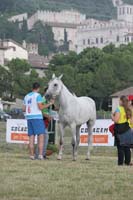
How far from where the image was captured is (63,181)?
439 inches

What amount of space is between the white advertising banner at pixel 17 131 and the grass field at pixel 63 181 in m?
10.8

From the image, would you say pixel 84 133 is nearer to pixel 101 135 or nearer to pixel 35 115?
pixel 101 135

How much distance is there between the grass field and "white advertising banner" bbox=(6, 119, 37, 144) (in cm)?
1082

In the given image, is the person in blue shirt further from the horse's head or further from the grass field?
the grass field

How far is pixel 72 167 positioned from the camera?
13.6 meters

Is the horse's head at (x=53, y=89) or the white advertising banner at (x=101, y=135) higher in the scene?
the horse's head at (x=53, y=89)

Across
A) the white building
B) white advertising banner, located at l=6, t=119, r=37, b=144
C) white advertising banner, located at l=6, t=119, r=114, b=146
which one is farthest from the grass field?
the white building

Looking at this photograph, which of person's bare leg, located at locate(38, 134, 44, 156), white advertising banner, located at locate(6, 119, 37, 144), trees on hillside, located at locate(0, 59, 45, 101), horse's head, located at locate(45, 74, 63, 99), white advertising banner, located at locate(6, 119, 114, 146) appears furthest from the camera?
trees on hillside, located at locate(0, 59, 45, 101)

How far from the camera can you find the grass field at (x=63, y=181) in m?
9.78

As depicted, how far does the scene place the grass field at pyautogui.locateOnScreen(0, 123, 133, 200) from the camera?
32.1 ft

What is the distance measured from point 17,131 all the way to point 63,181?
47.6 ft

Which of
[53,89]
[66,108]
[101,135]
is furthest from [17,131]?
[53,89]

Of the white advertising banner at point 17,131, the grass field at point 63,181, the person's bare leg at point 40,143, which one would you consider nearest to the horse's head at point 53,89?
the person's bare leg at point 40,143

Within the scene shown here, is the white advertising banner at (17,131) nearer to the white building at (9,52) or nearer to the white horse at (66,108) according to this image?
the white horse at (66,108)
